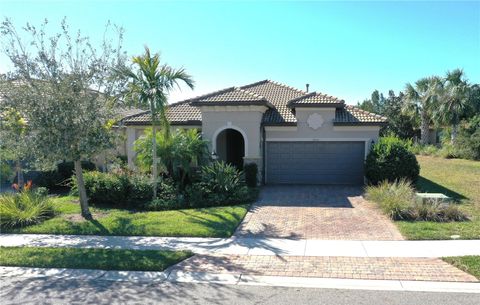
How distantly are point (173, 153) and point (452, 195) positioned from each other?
11.5 m

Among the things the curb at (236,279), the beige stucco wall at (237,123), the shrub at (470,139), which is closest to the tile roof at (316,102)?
the beige stucco wall at (237,123)

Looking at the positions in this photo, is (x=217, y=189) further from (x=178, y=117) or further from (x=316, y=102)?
(x=316, y=102)

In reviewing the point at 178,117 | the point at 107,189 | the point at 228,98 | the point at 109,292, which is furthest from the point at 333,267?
the point at 178,117

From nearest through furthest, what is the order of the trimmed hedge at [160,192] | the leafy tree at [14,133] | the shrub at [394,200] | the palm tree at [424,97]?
the leafy tree at [14,133] < the shrub at [394,200] < the trimmed hedge at [160,192] < the palm tree at [424,97]

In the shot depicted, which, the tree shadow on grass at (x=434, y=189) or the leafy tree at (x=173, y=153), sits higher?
the leafy tree at (x=173, y=153)

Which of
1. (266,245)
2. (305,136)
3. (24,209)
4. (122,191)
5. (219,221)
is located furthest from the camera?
(305,136)

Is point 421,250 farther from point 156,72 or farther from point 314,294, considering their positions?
point 156,72

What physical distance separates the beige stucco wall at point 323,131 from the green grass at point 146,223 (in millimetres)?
6646

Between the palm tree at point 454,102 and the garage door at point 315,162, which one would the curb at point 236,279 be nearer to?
the garage door at point 315,162

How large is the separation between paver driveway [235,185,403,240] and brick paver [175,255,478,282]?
1.85 m

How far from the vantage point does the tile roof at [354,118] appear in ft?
61.2

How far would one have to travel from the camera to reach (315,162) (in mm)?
19484

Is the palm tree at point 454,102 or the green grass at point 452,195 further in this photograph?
the palm tree at point 454,102

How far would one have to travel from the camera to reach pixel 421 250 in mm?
8797
